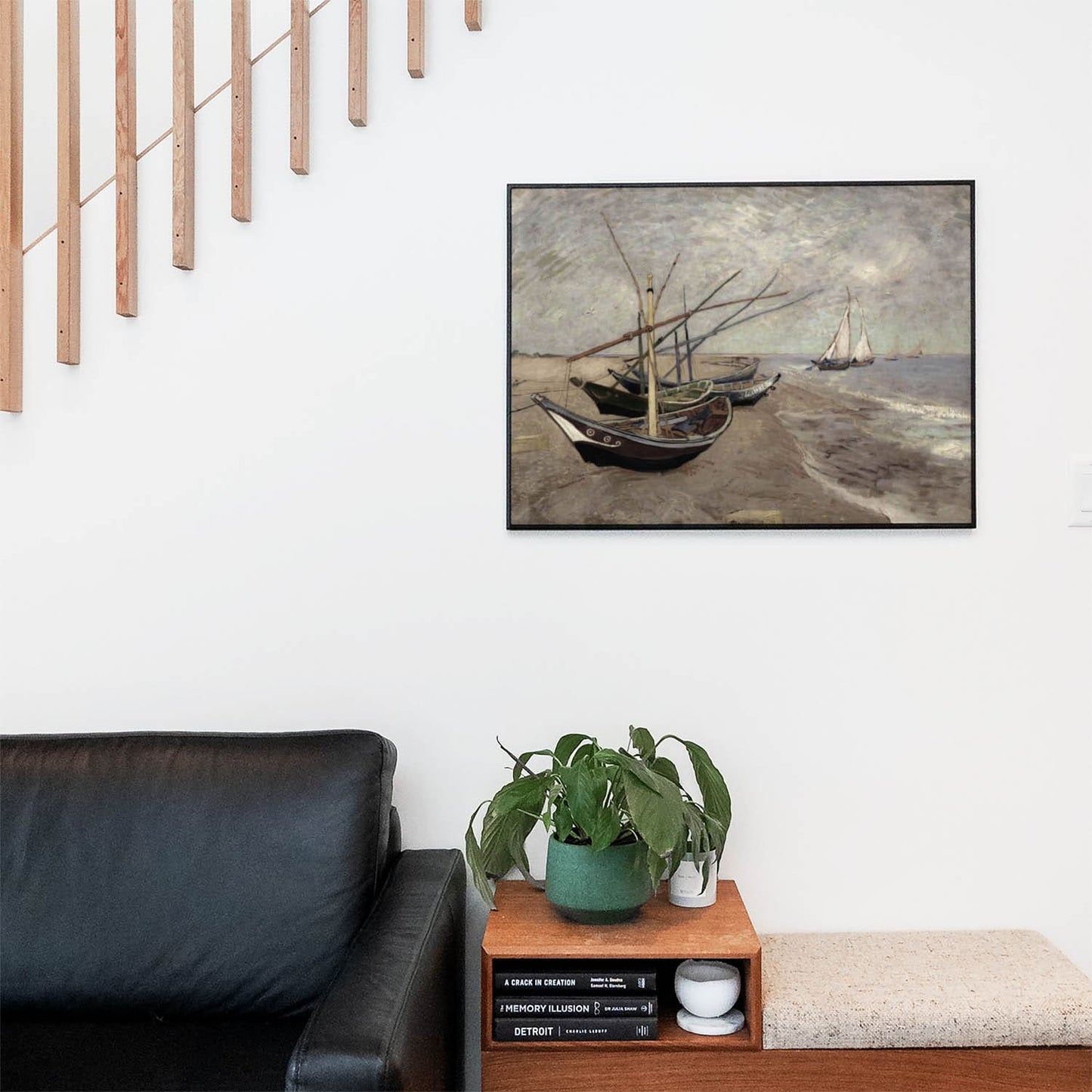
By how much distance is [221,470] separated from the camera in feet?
6.95

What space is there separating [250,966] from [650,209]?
1.62 metres

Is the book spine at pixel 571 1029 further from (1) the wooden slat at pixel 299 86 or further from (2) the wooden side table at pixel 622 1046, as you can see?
(1) the wooden slat at pixel 299 86

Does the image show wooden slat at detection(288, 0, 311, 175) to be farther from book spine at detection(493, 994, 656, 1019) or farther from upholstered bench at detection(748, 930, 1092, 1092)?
upholstered bench at detection(748, 930, 1092, 1092)

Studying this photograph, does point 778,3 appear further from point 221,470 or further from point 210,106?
point 221,470

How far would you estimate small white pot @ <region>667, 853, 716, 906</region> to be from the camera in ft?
6.25

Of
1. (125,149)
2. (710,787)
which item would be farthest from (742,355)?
(125,149)

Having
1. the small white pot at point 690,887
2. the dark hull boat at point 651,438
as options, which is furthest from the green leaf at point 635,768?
the dark hull boat at point 651,438

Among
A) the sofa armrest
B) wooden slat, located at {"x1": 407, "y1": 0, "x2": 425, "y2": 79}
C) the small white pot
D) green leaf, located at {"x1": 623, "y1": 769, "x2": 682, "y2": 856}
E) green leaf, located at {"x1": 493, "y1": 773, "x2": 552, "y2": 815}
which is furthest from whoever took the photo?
wooden slat, located at {"x1": 407, "y1": 0, "x2": 425, "y2": 79}

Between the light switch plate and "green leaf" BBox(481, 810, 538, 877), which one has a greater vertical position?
the light switch plate

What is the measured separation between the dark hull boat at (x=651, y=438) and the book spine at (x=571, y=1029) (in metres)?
1.04

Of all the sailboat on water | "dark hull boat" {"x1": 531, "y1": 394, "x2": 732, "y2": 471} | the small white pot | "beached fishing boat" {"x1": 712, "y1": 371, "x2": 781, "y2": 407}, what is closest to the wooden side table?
the small white pot

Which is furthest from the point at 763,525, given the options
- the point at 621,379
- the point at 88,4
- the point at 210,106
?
the point at 88,4

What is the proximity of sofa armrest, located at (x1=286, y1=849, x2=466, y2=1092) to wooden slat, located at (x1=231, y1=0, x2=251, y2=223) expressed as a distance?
1376mm

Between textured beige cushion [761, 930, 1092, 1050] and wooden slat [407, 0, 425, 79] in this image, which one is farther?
wooden slat [407, 0, 425, 79]
